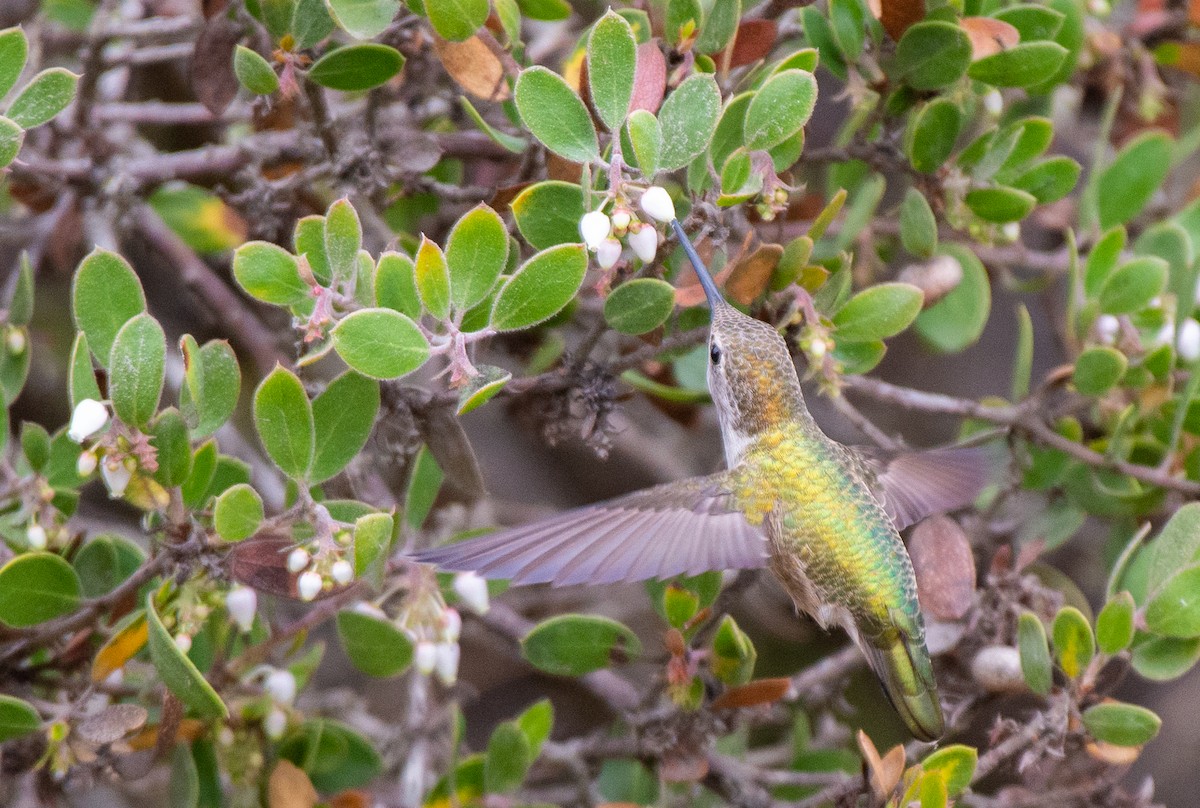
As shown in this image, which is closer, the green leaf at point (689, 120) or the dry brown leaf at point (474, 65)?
the green leaf at point (689, 120)

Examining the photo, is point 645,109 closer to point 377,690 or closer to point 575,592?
point 575,592

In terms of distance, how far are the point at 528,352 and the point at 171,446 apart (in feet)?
3.14

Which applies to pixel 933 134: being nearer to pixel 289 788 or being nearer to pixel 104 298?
pixel 104 298

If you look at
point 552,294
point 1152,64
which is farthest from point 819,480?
point 1152,64

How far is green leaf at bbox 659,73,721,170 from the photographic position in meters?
1.50

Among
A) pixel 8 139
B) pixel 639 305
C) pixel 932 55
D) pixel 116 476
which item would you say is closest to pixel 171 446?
pixel 116 476

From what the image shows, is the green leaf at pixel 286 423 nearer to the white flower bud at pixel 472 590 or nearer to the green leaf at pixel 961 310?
the white flower bud at pixel 472 590

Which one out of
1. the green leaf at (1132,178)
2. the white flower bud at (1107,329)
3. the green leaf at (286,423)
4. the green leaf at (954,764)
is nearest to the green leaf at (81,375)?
the green leaf at (286,423)

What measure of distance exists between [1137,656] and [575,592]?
167cm

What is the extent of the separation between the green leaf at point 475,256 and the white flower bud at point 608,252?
127 mm

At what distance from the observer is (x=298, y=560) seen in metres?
1.55

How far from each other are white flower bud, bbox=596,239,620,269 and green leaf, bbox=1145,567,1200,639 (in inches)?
39.7

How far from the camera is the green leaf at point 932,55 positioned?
185 cm

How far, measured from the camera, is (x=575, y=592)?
130 inches
